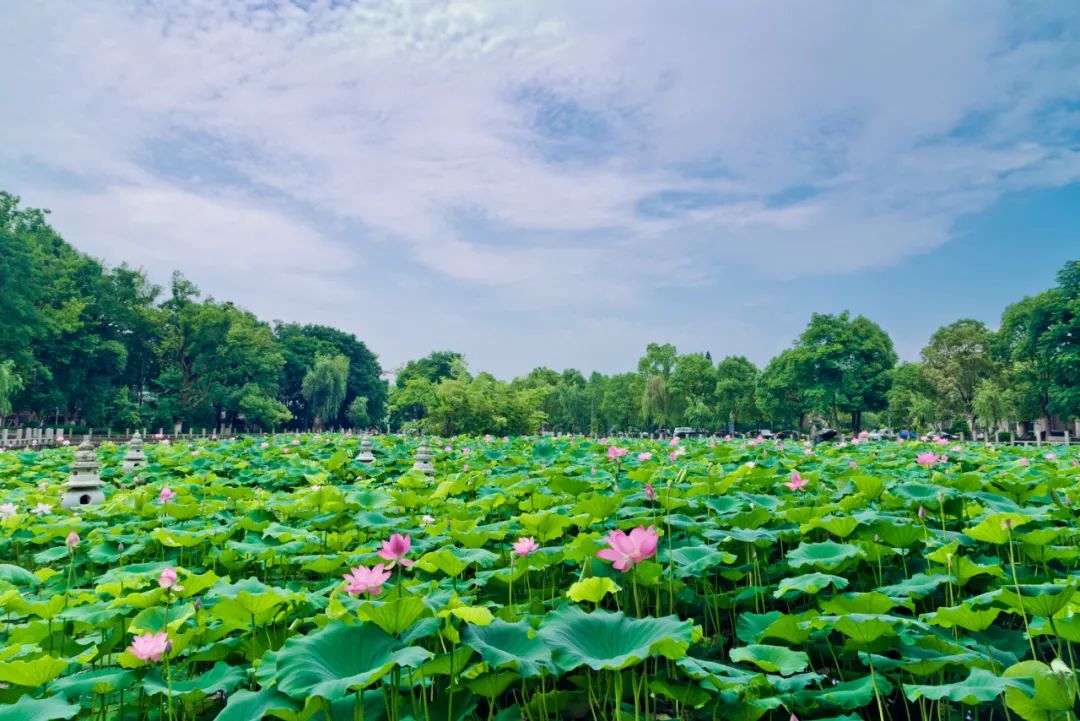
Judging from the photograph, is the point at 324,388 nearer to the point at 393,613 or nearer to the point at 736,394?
the point at 736,394

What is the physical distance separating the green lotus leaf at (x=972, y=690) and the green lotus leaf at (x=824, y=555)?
71 cm

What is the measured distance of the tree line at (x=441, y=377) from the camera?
27.6 metres

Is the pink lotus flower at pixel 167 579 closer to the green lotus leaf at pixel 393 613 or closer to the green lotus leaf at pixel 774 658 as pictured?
the green lotus leaf at pixel 393 613

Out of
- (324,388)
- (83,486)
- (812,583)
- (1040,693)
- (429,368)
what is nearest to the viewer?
(1040,693)

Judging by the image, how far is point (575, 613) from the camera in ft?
6.23

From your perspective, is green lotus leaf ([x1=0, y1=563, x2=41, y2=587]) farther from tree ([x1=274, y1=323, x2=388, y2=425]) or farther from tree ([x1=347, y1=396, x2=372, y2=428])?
tree ([x1=347, y1=396, x2=372, y2=428])

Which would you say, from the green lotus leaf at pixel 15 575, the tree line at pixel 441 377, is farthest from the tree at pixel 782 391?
the green lotus leaf at pixel 15 575

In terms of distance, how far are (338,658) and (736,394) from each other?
5409cm

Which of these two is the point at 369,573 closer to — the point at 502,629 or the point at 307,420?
the point at 502,629

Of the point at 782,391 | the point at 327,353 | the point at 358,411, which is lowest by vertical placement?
the point at 358,411

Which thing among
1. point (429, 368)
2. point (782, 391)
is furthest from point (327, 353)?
point (782, 391)

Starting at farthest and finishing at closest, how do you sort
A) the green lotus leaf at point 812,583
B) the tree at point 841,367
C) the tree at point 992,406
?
the tree at point 841,367
the tree at point 992,406
the green lotus leaf at point 812,583

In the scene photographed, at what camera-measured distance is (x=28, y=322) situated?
29391mm

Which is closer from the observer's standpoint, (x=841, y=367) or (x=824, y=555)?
(x=824, y=555)
